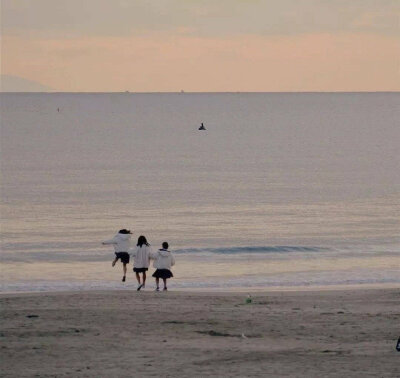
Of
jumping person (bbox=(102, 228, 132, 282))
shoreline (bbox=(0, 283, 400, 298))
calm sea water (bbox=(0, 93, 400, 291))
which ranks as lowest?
shoreline (bbox=(0, 283, 400, 298))

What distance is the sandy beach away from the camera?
15.1 m

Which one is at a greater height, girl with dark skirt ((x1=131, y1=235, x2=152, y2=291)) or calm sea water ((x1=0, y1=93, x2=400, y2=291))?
calm sea water ((x1=0, y1=93, x2=400, y2=291))

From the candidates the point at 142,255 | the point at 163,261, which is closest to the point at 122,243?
the point at 142,255

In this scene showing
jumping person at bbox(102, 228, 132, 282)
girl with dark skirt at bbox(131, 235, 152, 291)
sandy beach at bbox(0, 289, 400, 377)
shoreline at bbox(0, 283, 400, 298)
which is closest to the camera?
sandy beach at bbox(0, 289, 400, 377)

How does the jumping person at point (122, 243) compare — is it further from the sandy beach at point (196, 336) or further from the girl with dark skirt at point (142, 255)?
the sandy beach at point (196, 336)

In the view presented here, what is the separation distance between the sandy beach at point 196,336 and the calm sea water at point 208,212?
6234 millimetres

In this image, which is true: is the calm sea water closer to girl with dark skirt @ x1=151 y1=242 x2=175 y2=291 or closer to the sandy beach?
girl with dark skirt @ x1=151 y1=242 x2=175 y2=291

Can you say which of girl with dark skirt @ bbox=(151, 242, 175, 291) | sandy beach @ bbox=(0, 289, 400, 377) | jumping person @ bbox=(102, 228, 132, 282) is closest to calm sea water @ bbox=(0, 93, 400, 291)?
jumping person @ bbox=(102, 228, 132, 282)

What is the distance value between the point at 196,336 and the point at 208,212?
30847mm

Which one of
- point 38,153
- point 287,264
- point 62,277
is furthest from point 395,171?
point 62,277

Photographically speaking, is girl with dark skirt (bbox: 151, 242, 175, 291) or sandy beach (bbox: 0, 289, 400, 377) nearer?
sandy beach (bbox: 0, 289, 400, 377)

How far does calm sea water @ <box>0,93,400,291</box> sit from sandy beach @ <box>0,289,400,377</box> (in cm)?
623

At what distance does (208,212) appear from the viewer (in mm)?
48375

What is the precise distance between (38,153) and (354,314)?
7637cm
